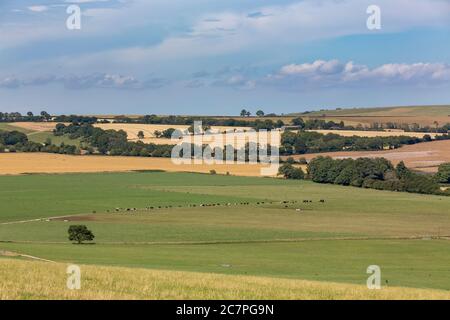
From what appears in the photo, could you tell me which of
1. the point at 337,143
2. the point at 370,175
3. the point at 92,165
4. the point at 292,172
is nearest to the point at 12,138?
the point at 92,165

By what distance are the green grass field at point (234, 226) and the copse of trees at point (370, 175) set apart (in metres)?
3.59

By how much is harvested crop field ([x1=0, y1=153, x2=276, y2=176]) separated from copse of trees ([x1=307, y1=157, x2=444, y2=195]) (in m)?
10.1

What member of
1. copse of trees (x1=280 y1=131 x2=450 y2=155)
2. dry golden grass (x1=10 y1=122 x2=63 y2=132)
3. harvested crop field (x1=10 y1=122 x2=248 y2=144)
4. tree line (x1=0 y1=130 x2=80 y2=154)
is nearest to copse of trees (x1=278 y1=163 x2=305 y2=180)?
copse of trees (x1=280 y1=131 x2=450 y2=155)

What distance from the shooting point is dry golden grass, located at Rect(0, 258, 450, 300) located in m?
23.5

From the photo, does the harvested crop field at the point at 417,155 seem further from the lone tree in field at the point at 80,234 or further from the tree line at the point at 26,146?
the lone tree in field at the point at 80,234

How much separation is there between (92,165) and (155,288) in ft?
368

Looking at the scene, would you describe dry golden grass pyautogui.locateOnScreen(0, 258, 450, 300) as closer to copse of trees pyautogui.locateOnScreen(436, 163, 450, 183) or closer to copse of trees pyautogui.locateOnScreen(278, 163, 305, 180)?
copse of trees pyautogui.locateOnScreen(436, 163, 450, 183)

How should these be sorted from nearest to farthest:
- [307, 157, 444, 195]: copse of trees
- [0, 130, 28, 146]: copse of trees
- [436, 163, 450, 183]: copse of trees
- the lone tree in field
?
the lone tree in field → [307, 157, 444, 195]: copse of trees → [436, 163, 450, 183]: copse of trees → [0, 130, 28, 146]: copse of trees

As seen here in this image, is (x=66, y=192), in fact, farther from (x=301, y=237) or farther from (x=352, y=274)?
(x=352, y=274)

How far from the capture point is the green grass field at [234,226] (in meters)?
48.6

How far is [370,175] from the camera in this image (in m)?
123

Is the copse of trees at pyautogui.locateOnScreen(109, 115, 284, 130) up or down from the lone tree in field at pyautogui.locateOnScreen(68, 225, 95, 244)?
up

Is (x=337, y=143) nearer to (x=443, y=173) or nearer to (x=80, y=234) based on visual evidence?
(x=443, y=173)
